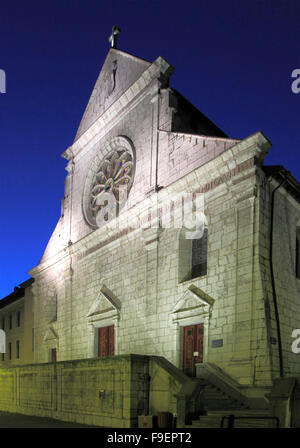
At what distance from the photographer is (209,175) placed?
15594mm

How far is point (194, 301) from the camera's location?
15.2 meters

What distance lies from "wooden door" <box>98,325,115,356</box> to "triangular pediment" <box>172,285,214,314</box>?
4966 mm

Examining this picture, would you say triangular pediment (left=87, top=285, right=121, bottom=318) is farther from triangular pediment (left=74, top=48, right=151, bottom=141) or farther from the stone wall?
triangular pediment (left=74, top=48, right=151, bottom=141)

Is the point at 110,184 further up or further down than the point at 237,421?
further up

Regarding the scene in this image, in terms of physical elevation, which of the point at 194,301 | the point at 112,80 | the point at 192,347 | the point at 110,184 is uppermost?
the point at 112,80

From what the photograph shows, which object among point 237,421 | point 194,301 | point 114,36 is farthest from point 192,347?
point 114,36

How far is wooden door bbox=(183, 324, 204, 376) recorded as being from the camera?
49.6ft

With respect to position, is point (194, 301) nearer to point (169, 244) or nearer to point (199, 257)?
point (199, 257)

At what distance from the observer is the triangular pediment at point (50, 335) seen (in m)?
24.0

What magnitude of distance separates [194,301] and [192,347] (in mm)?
1632

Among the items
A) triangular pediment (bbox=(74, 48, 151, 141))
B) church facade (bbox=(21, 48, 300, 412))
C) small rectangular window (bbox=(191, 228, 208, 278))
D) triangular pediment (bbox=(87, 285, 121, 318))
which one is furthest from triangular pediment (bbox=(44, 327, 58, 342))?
triangular pediment (bbox=(74, 48, 151, 141))
